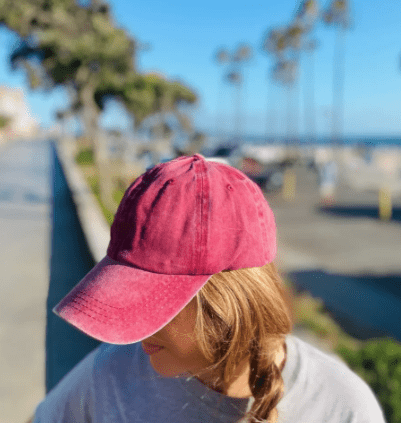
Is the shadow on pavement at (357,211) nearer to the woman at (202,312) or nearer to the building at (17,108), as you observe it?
the woman at (202,312)

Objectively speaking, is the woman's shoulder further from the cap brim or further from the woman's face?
the cap brim

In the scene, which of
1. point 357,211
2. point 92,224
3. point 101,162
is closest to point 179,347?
point 92,224

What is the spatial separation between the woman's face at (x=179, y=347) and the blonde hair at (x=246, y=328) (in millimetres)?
26

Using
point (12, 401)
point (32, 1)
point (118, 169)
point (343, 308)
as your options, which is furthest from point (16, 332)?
point (118, 169)

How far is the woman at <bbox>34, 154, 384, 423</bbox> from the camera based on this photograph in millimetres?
1013

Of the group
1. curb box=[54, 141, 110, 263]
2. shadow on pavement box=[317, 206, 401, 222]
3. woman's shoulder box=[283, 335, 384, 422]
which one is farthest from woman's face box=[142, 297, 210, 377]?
shadow on pavement box=[317, 206, 401, 222]

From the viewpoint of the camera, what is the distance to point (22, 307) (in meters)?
4.15

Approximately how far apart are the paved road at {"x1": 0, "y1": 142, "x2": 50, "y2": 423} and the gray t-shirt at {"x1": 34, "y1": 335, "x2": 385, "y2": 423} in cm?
176

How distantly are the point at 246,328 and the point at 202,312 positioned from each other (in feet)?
0.36

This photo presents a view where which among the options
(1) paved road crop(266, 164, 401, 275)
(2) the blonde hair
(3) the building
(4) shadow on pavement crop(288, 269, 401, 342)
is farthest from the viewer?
(3) the building

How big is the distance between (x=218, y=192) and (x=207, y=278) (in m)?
0.20

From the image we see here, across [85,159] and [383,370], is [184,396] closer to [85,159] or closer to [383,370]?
[383,370]

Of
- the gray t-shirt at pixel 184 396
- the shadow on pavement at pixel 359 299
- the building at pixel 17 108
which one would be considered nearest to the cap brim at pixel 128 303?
the gray t-shirt at pixel 184 396

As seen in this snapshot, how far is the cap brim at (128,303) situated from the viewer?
1006mm
